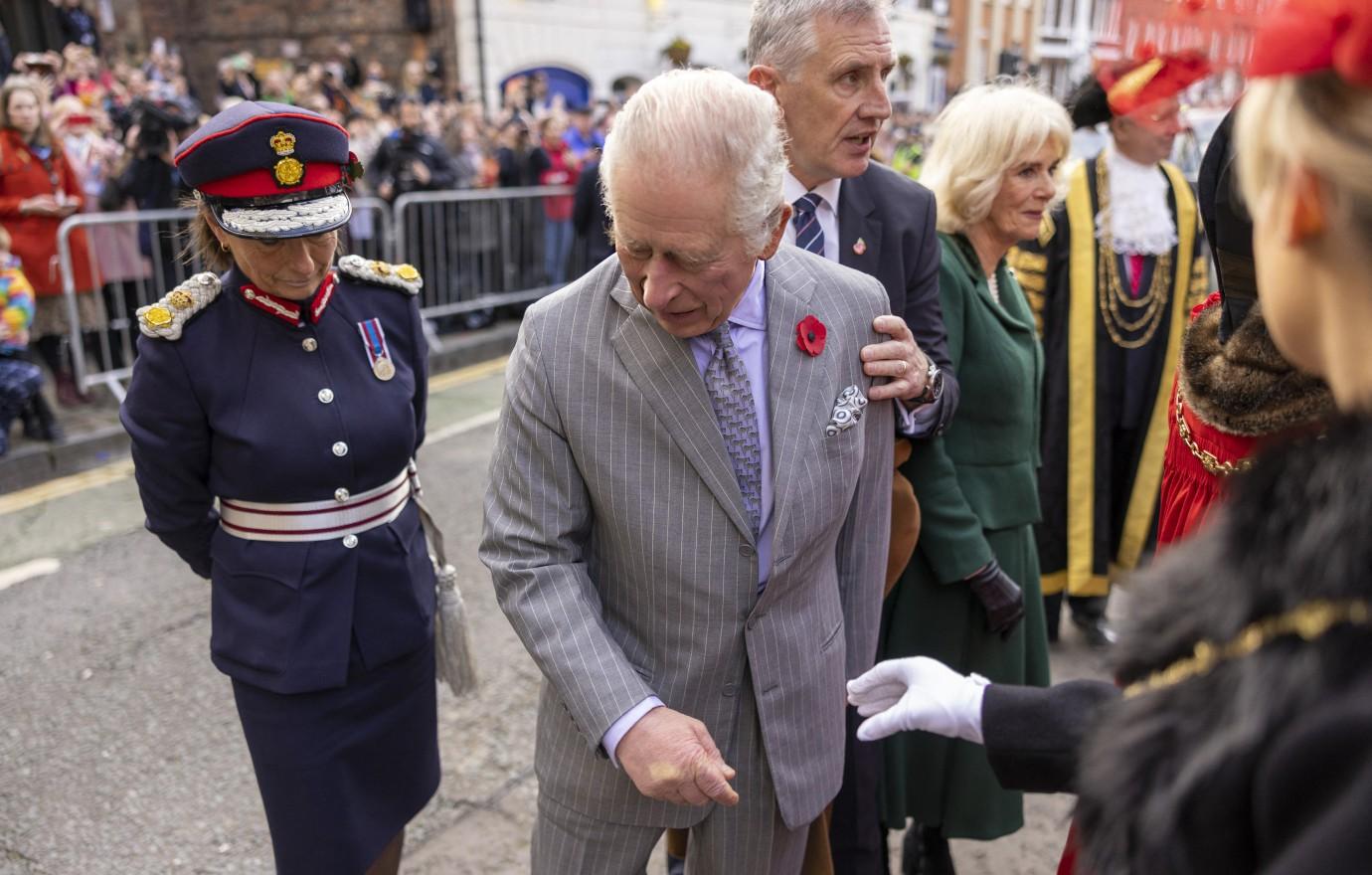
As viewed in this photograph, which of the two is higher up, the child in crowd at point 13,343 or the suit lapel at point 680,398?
the suit lapel at point 680,398

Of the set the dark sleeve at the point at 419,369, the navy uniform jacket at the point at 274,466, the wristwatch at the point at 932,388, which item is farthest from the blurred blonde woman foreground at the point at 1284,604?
the dark sleeve at the point at 419,369

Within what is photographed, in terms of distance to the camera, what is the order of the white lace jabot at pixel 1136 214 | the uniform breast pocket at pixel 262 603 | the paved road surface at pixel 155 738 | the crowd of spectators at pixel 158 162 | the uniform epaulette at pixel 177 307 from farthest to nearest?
the crowd of spectators at pixel 158 162, the white lace jabot at pixel 1136 214, the paved road surface at pixel 155 738, the uniform breast pocket at pixel 262 603, the uniform epaulette at pixel 177 307

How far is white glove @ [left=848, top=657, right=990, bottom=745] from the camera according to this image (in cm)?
149

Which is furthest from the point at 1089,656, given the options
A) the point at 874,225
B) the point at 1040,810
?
the point at 874,225

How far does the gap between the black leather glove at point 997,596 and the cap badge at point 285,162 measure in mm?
1715

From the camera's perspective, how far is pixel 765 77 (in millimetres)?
2414

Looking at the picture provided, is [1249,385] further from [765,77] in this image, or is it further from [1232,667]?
[765,77]

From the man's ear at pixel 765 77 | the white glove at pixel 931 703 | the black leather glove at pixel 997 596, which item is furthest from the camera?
the black leather glove at pixel 997 596

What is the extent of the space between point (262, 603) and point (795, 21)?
5.48 feet

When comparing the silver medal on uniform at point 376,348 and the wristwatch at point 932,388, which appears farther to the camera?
the silver medal on uniform at point 376,348

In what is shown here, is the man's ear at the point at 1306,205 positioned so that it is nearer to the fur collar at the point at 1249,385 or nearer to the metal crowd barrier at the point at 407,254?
the fur collar at the point at 1249,385

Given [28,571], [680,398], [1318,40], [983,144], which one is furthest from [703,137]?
[28,571]

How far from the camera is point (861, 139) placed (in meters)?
2.39

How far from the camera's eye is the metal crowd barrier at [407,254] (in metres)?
6.68
